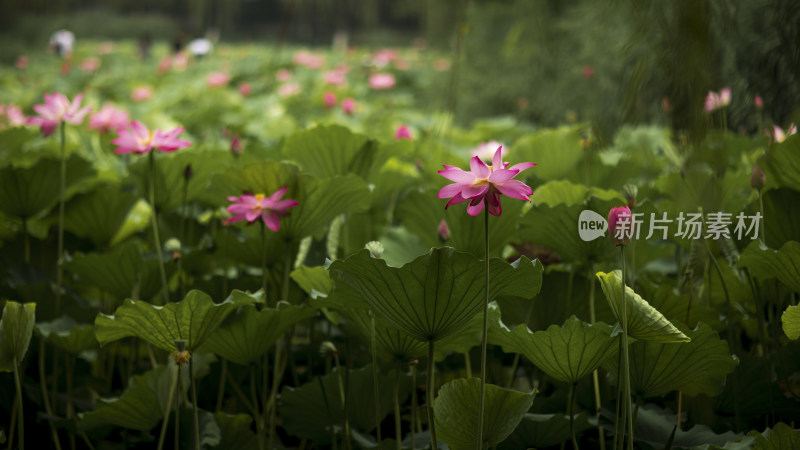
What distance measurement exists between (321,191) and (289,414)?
26 centimetres

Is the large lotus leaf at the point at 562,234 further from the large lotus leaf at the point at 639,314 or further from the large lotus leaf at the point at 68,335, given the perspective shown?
the large lotus leaf at the point at 68,335

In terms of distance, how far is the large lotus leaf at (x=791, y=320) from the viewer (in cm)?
61

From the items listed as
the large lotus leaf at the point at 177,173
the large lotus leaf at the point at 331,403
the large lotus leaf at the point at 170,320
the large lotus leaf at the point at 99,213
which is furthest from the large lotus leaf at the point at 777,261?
the large lotus leaf at the point at 99,213

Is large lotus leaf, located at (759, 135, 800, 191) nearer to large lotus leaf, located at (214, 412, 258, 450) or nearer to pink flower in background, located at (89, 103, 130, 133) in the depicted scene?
large lotus leaf, located at (214, 412, 258, 450)

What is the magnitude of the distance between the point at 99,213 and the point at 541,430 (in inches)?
29.6

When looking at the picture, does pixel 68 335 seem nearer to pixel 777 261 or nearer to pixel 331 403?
pixel 331 403

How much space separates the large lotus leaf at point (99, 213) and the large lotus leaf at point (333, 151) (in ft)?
0.89

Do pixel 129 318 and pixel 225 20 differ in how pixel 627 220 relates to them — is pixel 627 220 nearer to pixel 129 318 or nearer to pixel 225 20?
pixel 129 318

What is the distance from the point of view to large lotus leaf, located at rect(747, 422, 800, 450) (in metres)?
0.60

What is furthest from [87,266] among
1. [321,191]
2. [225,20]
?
[225,20]

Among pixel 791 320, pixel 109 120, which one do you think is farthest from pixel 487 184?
pixel 109 120

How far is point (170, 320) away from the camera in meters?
0.69

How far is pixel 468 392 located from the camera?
0.61m

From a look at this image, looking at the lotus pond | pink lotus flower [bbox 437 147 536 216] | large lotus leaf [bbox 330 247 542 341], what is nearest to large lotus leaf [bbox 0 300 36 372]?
the lotus pond
